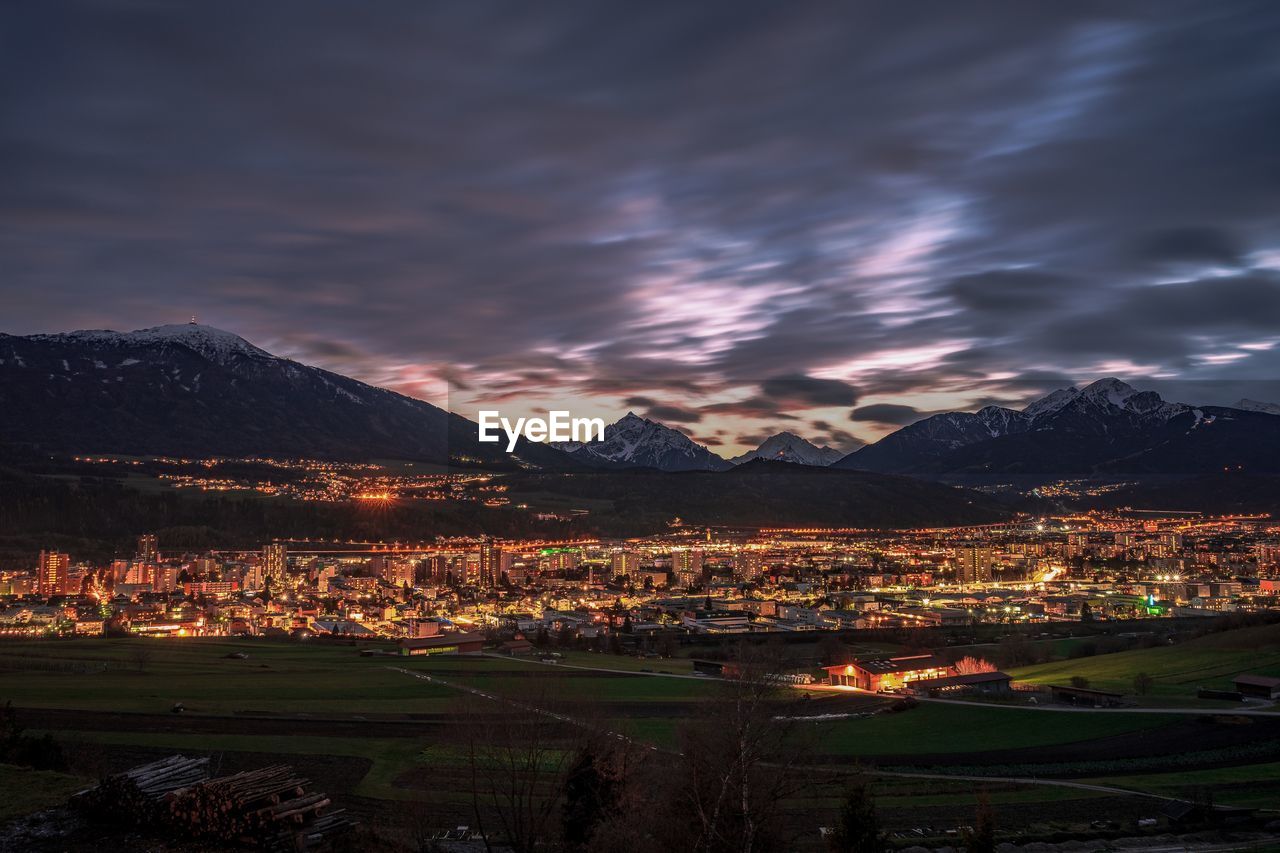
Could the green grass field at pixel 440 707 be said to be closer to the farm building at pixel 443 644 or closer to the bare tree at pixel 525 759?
the bare tree at pixel 525 759

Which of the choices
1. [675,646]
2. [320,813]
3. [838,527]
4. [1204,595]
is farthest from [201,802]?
[838,527]

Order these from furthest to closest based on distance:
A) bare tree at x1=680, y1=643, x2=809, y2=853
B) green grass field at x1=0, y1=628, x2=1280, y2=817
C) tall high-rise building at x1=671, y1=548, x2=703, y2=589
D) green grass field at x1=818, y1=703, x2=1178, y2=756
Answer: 1. tall high-rise building at x1=671, y1=548, x2=703, y2=589
2. green grass field at x1=818, y1=703, x2=1178, y2=756
3. green grass field at x1=0, y1=628, x2=1280, y2=817
4. bare tree at x1=680, y1=643, x2=809, y2=853

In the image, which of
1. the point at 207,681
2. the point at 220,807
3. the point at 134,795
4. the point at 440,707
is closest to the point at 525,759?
the point at 220,807

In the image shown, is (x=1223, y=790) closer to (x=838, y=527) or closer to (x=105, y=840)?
(x=105, y=840)

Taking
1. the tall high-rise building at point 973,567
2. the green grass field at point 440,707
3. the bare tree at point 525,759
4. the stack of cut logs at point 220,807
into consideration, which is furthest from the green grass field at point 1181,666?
the tall high-rise building at point 973,567

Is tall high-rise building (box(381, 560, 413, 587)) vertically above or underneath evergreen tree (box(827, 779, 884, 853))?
underneath

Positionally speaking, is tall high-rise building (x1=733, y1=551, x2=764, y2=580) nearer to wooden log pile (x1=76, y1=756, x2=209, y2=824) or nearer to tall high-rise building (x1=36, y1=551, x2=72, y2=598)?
tall high-rise building (x1=36, y1=551, x2=72, y2=598)

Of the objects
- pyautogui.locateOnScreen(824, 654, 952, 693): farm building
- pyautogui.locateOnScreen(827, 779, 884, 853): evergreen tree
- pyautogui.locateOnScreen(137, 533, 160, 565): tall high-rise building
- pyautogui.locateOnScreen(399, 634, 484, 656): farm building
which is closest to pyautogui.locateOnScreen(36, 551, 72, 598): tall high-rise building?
pyautogui.locateOnScreen(137, 533, 160, 565): tall high-rise building
